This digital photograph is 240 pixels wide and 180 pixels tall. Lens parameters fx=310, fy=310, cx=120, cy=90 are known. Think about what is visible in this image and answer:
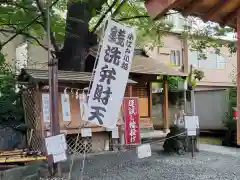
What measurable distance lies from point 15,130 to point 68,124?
1803 mm

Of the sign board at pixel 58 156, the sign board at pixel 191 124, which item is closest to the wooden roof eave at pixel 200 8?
the sign board at pixel 58 156

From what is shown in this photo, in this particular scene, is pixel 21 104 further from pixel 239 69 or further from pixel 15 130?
pixel 239 69

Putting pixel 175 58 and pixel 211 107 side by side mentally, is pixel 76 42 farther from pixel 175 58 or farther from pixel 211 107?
pixel 175 58

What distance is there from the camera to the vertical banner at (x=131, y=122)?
10.8 m

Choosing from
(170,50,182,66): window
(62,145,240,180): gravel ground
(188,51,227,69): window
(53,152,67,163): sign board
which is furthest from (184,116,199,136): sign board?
(188,51,227,69): window

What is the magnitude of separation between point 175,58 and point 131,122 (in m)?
12.8

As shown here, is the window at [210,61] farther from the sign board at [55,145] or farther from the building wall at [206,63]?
the sign board at [55,145]

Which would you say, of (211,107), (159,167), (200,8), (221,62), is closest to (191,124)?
(159,167)

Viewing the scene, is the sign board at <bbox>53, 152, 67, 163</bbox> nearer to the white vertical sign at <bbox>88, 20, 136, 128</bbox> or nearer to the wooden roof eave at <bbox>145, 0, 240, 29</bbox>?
the white vertical sign at <bbox>88, 20, 136, 128</bbox>

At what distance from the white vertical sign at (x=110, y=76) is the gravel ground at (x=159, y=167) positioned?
2415mm

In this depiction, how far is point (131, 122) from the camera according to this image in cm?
1088

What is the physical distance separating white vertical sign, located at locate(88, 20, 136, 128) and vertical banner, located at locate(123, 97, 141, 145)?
14.1ft

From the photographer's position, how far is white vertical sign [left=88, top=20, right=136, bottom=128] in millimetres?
6285

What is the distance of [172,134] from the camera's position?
38.0 ft
